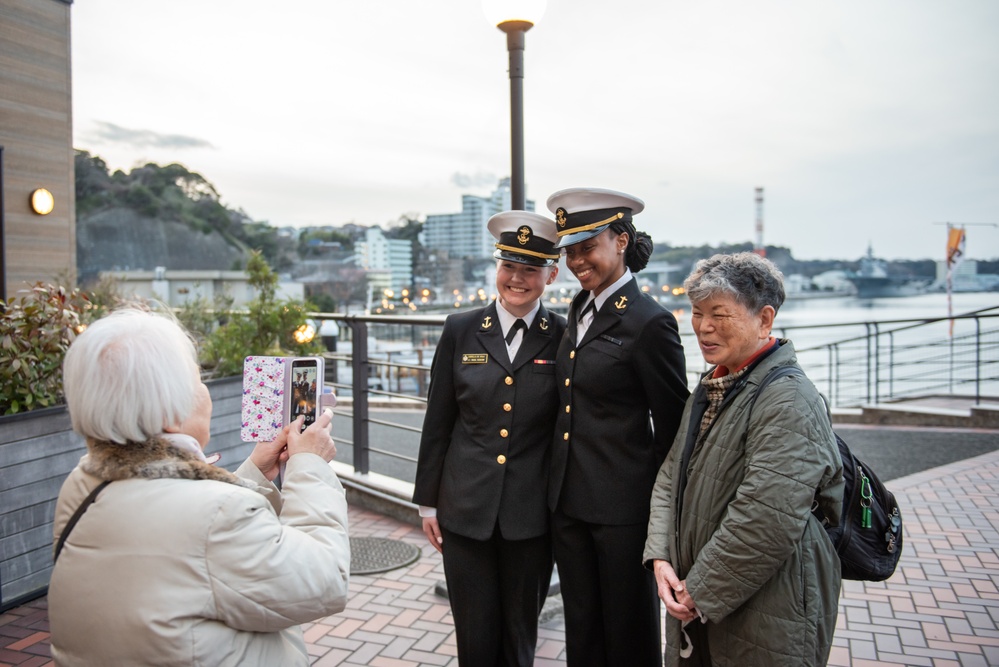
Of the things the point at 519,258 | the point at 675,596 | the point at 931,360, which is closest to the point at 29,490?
the point at 519,258

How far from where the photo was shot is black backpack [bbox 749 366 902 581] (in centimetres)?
179

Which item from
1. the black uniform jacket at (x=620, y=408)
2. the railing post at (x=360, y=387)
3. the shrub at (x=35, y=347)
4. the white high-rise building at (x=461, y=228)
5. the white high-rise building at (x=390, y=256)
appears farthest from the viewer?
the white high-rise building at (x=390, y=256)

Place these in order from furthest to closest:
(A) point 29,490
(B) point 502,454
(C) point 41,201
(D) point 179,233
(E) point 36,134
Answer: (D) point 179,233 → (E) point 36,134 → (C) point 41,201 → (A) point 29,490 → (B) point 502,454

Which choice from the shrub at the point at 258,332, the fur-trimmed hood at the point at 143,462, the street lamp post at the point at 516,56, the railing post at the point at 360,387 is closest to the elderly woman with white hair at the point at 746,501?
the fur-trimmed hood at the point at 143,462

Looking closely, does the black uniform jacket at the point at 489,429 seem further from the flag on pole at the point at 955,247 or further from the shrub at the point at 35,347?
the flag on pole at the point at 955,247

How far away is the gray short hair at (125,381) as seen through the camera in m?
1.21

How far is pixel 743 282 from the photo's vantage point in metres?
1.84

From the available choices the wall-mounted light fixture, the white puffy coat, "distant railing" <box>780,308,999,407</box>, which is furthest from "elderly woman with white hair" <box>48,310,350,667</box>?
the wall-mounted light fixture

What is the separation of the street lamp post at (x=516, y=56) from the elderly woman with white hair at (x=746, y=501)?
1.59m

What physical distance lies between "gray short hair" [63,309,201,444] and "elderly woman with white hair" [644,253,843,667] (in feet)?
4.20

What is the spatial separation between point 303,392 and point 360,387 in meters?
3.52

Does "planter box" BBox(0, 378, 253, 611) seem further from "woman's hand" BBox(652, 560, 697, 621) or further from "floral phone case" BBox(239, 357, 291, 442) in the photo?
"woman's hand" BBox(652, 560, 697, 621)

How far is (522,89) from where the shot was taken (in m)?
3.46

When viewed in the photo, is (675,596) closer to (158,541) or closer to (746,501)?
(746,501)
